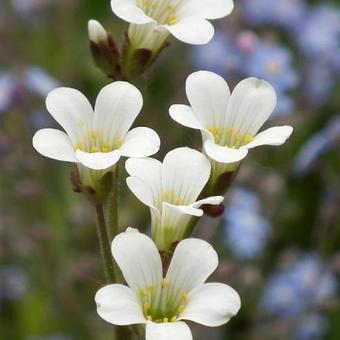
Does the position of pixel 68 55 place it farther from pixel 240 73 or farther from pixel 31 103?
pixel 240 73

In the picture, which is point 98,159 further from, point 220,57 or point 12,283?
point 12,283

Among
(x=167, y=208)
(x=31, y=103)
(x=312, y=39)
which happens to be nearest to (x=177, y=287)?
(x=167, y=208)

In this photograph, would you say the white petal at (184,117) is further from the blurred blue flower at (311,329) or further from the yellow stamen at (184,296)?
the blurred blue flower at (311,329)

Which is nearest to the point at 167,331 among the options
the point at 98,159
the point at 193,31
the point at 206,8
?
the point at 98,159

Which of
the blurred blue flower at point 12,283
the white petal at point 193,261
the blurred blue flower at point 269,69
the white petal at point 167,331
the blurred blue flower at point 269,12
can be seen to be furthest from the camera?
the blurred blue flower at point 269,12

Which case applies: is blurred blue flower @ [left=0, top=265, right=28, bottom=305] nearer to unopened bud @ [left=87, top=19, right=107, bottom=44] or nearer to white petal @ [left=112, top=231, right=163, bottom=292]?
unopened bud @ [left=87, top=19, right=107, bottom=44]

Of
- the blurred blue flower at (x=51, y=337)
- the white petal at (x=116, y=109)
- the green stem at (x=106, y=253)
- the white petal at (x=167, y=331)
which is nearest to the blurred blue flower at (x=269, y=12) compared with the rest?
the blurred blue flower at (x=51, y=337)

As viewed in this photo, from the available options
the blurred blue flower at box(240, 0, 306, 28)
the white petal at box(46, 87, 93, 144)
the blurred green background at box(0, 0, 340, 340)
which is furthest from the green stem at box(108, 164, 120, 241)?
the blurred blue flower at box(240, 0, 306, 28)
